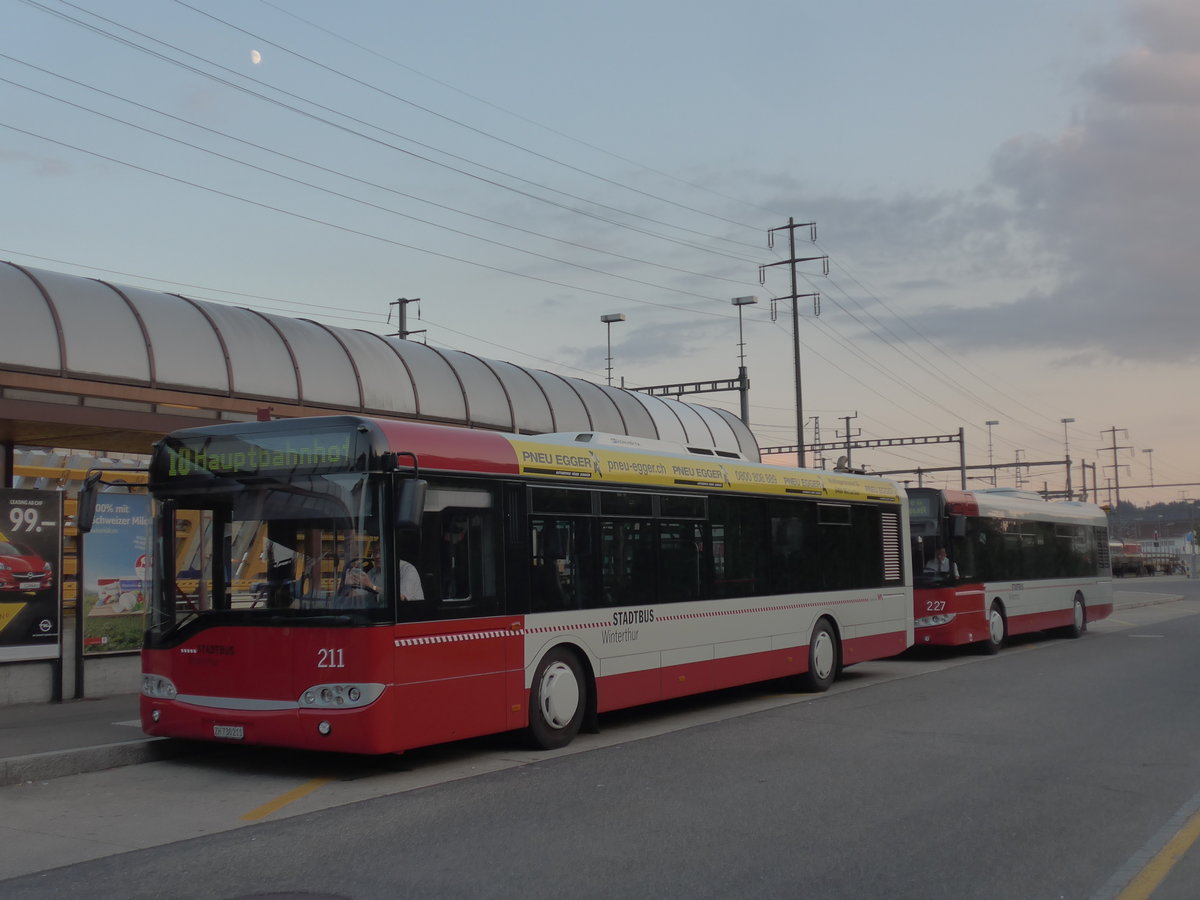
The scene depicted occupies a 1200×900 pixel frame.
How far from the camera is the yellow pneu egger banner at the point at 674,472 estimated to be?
11.2 meters

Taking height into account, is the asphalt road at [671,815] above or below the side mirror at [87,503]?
below

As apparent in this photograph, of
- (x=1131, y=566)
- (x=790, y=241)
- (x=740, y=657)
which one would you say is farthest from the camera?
(x=1131, y=566)

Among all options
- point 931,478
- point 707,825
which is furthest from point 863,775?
point 931,478

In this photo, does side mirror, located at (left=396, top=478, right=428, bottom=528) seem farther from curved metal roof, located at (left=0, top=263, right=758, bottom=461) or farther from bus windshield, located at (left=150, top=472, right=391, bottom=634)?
curved metal roof, located at (left=0, top=263, right=758, bottom=461)

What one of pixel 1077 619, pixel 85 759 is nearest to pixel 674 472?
pixel 85 759

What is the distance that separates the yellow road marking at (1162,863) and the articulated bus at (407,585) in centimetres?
516

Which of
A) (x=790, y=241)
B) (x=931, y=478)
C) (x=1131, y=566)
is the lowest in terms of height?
(x=1131, y=566)

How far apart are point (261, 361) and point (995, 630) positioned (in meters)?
13.9

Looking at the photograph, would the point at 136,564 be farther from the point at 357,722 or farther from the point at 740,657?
the point at 740,657

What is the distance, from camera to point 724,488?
13.9 meters

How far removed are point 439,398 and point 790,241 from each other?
2540 centimetres

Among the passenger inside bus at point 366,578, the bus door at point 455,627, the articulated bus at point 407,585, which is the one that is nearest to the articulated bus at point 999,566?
the articulated bus at point 407,585

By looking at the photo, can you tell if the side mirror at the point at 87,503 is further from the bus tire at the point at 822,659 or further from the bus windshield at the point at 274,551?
the bus tire at the point at 822,659

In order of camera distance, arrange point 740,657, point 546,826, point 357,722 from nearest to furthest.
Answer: point 546,826
point 357,722
point 740,657
